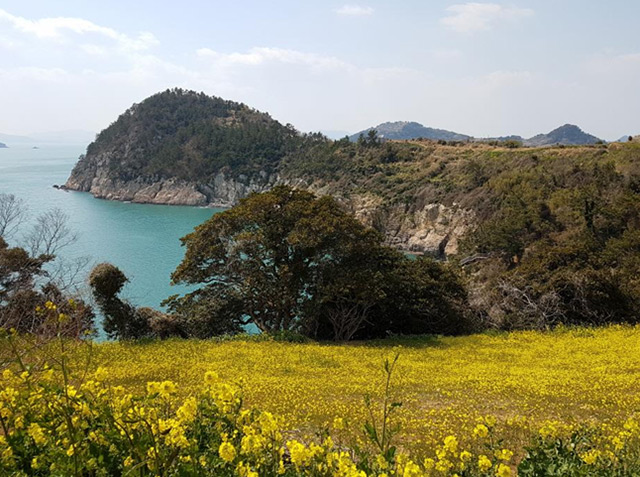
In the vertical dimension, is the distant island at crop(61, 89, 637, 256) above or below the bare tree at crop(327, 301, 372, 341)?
above

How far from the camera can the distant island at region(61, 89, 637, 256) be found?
7006cm

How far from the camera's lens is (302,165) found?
113688 millimetres

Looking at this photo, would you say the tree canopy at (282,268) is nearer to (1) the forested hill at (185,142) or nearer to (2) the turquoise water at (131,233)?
(2) the turquoise water at (131,233)

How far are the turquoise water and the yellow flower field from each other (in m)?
15.6

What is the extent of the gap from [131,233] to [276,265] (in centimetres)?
5840

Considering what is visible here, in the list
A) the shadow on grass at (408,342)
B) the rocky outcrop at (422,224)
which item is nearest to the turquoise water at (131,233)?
the shadow on grass at (408,342)

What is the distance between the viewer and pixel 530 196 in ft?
186

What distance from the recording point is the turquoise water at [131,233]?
45.7 metres

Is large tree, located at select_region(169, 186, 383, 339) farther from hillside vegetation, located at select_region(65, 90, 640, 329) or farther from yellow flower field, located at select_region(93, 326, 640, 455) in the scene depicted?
hillside vegetation, located at select_region(65, 90, 640, 329)

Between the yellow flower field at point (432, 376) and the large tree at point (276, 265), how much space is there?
3438mm

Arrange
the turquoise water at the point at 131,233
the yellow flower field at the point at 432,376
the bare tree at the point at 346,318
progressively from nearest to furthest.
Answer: the yellow flower field at the point at 432,376
the bare tree at the point at 346,318
the turquoise water at the point at 131,233

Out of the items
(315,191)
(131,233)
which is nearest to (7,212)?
(131,233)

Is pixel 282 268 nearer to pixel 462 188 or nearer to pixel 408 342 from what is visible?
pixel 408 342

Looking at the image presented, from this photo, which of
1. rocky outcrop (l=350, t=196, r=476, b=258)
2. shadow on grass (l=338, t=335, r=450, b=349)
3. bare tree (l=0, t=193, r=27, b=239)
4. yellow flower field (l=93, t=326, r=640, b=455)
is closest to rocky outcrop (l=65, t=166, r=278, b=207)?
rocky outcrop (l=350, t=196, r=476, b=258)
